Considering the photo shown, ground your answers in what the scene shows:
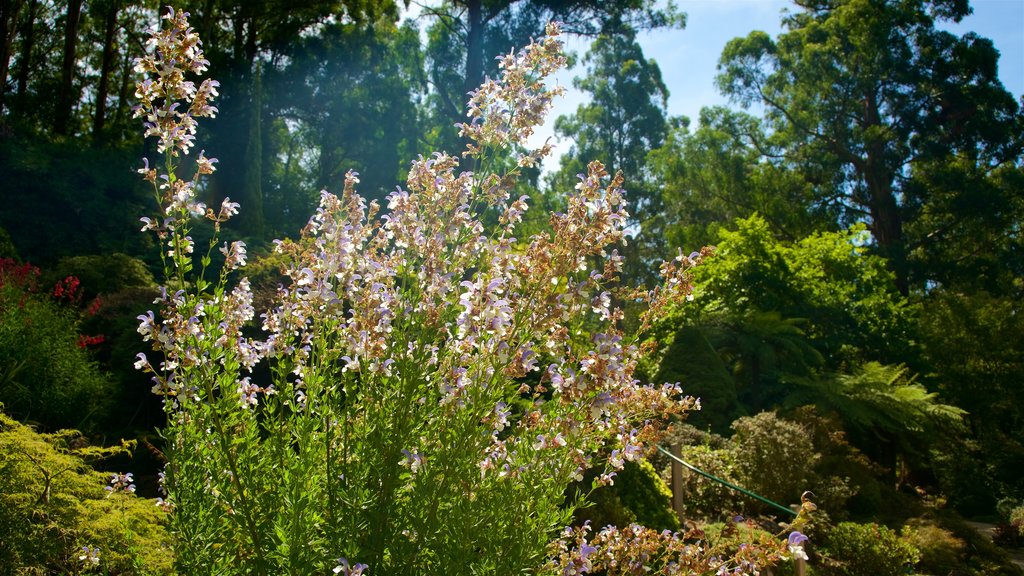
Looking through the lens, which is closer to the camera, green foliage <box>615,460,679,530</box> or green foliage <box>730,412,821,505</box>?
green foliage <box>615,460,679,530</box>

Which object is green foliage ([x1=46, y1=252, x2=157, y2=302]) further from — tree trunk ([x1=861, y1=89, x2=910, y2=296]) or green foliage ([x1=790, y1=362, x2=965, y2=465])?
tree trunk ([x1=861, y1=89, x2=910, y2=296])

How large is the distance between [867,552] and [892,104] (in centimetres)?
1822

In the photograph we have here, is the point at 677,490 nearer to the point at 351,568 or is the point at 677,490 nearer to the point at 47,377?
the point at 351,568

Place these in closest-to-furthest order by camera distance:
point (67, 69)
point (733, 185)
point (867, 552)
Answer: point (867, 552) → point (67, 69) → point (733, 185)

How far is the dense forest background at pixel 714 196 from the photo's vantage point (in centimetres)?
826

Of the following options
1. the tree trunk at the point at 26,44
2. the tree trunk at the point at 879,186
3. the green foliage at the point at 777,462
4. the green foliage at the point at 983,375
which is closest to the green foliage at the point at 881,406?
the green foliage at the point at 983,375

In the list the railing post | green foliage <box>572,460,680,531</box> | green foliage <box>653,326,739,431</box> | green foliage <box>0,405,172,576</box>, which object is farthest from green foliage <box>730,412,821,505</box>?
green foliage <box>0,405,172,576</box>

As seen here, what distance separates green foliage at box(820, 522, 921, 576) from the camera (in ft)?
20.2

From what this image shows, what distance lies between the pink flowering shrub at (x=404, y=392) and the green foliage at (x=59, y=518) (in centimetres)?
91

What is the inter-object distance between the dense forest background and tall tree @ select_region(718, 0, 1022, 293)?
8 centimetres

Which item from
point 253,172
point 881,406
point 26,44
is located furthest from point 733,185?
point 26,44

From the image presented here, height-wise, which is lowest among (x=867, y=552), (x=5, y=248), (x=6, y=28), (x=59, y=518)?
(x=867, y=552)

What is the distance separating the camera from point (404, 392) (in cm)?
207

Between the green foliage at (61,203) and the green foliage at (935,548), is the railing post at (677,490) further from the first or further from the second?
the green foliage at (61,203)
